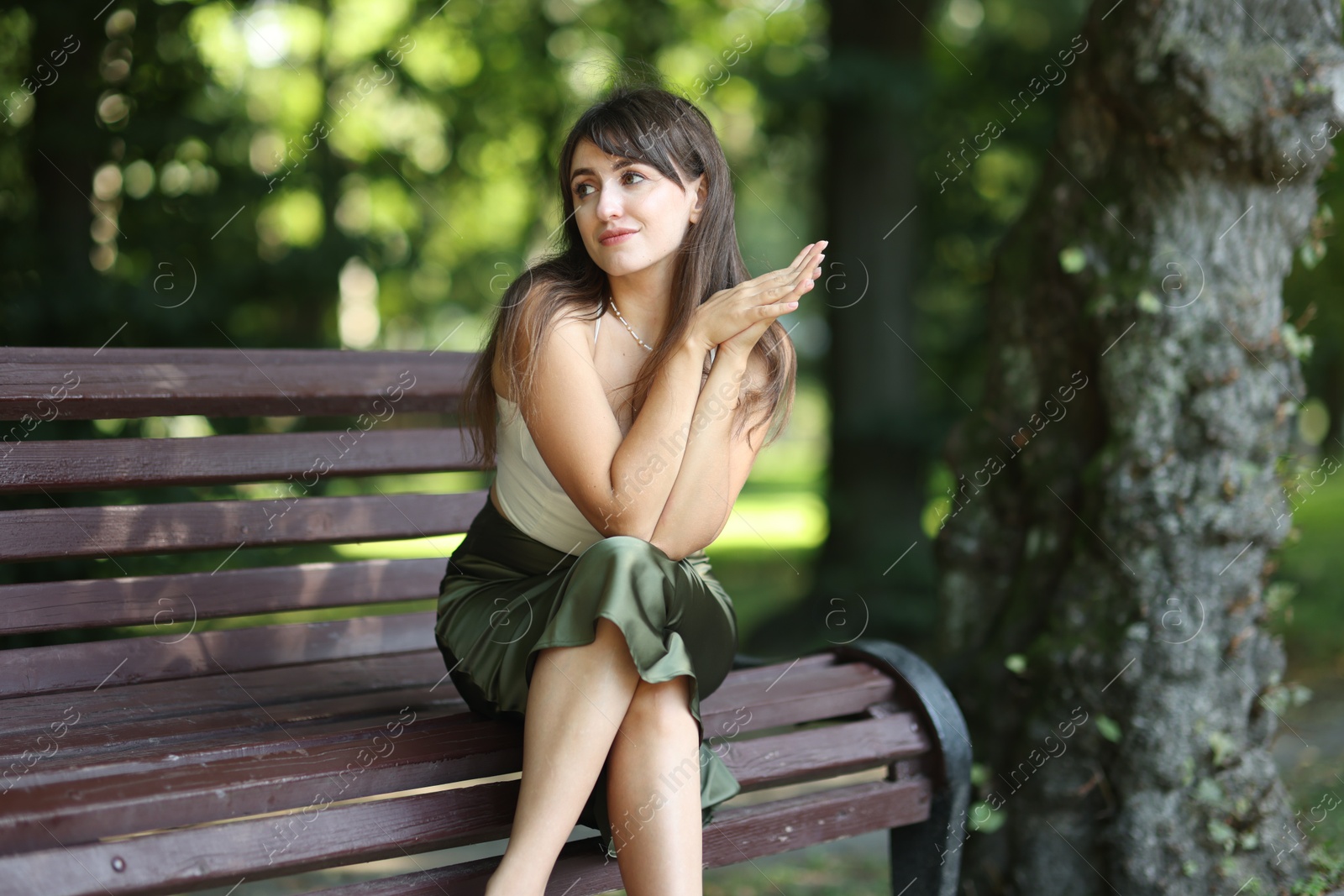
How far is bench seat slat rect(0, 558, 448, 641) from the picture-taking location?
2439 millimetres

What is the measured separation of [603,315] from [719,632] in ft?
2.28


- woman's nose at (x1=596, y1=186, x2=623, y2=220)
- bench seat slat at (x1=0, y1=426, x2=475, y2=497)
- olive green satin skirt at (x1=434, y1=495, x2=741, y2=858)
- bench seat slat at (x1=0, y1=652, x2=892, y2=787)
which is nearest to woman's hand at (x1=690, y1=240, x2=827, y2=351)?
woman's nose at (x1=596, y1=186, x2=623, y2=220)

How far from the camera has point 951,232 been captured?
28.3 feet

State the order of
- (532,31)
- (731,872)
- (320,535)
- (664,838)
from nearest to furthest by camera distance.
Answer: (664,838) < (320,535) < (731,872) < (532,31)

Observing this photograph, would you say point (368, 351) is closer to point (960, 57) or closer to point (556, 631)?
point (556, 631)

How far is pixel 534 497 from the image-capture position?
240cm

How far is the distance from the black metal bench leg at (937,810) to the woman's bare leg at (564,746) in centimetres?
92

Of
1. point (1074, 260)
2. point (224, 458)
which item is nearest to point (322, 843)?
point (224, 458)

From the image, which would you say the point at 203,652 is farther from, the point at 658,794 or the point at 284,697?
the point at 658,794

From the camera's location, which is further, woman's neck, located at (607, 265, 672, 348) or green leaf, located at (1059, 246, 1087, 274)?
green leaf, located at (1059, 246, 1087, 274)

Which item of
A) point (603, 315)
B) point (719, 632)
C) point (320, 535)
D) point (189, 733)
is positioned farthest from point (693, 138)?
point (189, 733)

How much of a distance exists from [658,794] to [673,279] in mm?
1075

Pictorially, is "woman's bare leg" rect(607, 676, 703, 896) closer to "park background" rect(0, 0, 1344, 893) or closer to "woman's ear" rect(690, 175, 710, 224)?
"woman's ear" rect(690, 175, 710, 224)

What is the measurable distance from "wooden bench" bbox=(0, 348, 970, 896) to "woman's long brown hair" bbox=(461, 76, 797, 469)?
0.50 m
